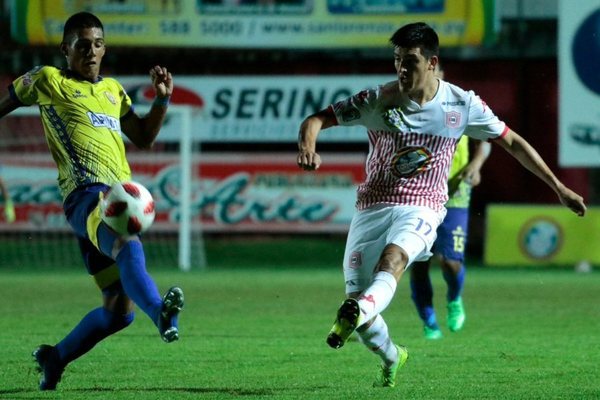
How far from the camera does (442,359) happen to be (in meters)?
8.39

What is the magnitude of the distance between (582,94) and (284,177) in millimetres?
4327

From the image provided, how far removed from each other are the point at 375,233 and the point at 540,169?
3.03 feet

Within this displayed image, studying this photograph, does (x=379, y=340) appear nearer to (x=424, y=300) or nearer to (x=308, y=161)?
(x=308, y=161)

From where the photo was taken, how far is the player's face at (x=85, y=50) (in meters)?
6.71

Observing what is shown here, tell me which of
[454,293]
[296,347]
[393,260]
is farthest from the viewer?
[454,293]

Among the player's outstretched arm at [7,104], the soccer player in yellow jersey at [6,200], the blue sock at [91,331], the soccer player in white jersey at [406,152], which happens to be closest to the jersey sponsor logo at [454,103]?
the soccer player in white jersey at [406,152]

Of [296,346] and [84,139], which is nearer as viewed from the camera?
[84,139]

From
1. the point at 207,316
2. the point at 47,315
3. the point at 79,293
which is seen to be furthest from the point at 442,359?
the point at 79,293

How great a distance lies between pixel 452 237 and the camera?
10430mm

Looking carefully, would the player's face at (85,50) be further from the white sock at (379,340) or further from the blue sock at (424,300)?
the blue sock at (424,300)

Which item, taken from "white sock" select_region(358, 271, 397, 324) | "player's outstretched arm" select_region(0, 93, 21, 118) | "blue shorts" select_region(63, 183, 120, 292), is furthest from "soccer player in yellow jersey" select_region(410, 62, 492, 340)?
"player's outstretched arm" select_region(0, 93, 21, 118)

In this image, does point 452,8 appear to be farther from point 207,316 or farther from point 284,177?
point 207,316

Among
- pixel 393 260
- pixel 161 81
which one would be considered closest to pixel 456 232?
pixel 393 260

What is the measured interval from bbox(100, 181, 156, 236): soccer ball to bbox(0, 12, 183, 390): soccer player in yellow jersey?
0.84 feet
